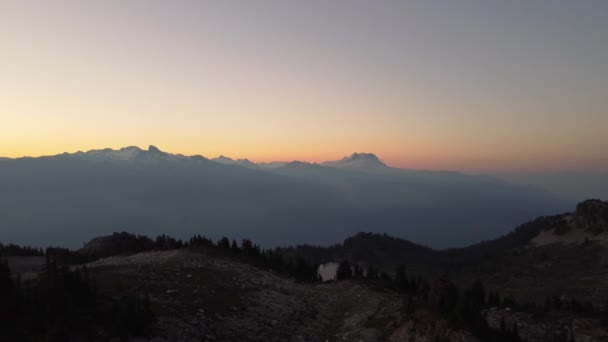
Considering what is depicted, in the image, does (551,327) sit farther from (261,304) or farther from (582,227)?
(582,227)

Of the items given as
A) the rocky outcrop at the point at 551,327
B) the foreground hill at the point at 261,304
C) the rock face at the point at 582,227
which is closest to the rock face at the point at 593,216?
the rock face at the point at 582,227

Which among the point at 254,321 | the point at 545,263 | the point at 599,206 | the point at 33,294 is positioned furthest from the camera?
the point at 599,206

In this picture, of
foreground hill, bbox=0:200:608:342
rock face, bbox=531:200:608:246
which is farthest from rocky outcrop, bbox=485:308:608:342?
rock face, bbox=531:200:608:246

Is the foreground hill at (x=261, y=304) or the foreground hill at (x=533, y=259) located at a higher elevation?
the foreground hill at (x=261, y=304)

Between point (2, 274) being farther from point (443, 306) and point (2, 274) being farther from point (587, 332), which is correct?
point (587, 332)

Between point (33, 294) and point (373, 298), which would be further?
point (373, 298)

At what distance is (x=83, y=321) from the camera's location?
1405cm

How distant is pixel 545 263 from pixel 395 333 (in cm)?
7650

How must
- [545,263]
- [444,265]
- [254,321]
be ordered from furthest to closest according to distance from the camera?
[444,265]
[545,263]
[254,321]

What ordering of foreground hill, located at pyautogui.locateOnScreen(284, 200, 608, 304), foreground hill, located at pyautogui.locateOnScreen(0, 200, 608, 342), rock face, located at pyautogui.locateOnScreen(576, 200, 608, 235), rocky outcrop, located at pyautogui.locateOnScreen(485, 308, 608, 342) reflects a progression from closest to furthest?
foreground hill, located at pyautogui.locateOnScreen(0, 200, 608, 342) < rocky outcrop, located at pyautogui.locateOnScreen(485, 308, 608, 342) < foreground hill, located at pyautogui.locateOnScreen(284, 200, 608, 304) < rock face, located at pyautogui.locateOnScreen(576, 200, 608, 235)

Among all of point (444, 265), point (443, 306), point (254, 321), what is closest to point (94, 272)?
point (254, 321)

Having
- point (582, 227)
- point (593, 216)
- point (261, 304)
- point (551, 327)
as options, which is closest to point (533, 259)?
point (582, 227)

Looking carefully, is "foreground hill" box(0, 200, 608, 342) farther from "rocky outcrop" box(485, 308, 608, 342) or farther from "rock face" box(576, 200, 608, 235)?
"rock face" box(576, 200, 608, 235)

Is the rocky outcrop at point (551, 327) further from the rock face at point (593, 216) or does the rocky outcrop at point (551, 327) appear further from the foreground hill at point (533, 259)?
the rock face at point (593, 216)
